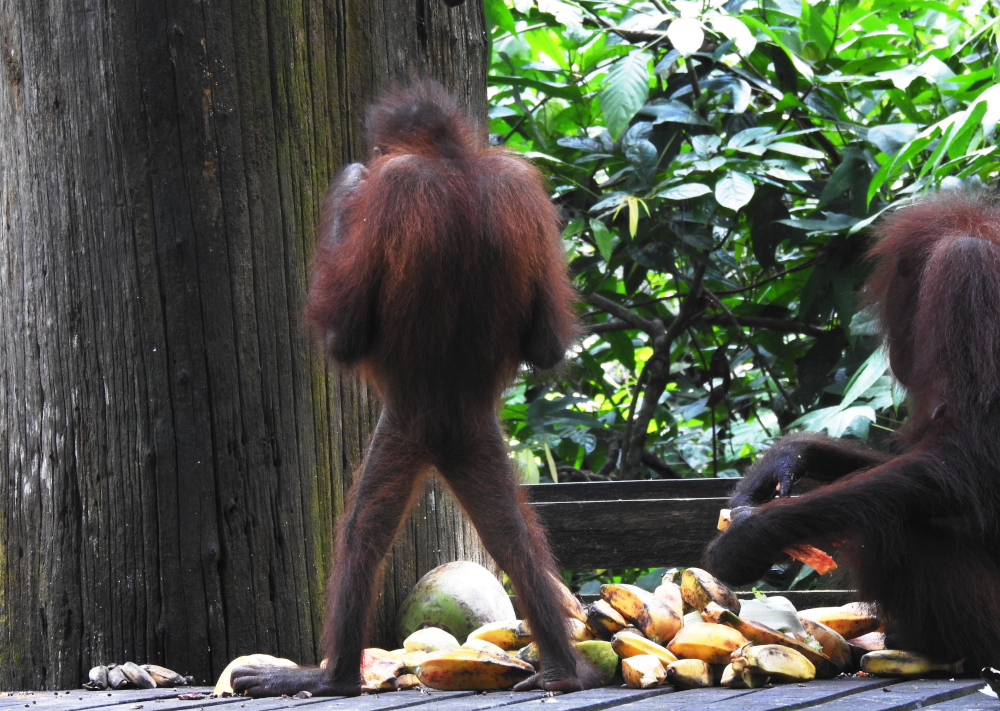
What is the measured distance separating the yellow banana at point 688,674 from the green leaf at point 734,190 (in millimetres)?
2201

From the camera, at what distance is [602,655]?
2.41 meters

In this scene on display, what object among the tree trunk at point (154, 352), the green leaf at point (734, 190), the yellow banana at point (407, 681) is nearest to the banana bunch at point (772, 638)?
the yellow banana at point (407, 681)

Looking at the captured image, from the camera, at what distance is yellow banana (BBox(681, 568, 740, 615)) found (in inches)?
106

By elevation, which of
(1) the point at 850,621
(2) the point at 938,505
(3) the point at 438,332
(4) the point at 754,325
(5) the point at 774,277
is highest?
(5) the point at 774,277

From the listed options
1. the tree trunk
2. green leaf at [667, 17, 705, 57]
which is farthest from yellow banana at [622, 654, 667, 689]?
green leaf at [667, 17, 705, 57]

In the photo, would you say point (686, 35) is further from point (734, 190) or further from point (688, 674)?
point (688, 674)

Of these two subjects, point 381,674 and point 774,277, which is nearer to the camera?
point 381,674

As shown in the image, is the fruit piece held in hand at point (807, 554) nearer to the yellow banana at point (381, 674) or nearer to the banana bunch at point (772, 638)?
the banana bunch at point (772, 638)

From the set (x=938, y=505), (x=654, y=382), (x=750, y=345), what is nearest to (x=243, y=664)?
(x=938, y=505)

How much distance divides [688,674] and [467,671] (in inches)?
18.2

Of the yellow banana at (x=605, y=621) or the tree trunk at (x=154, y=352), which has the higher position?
the tree trunk at (x=154, y=352)

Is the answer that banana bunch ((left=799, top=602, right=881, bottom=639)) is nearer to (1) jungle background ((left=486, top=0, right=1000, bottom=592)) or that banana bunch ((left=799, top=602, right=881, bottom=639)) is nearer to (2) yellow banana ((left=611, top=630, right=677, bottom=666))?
(2) yellow banana ((left=611, top=630, right=677, bottom=666))

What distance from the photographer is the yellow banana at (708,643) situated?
2.30 m

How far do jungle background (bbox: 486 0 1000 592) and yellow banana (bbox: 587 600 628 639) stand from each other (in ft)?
4.48
